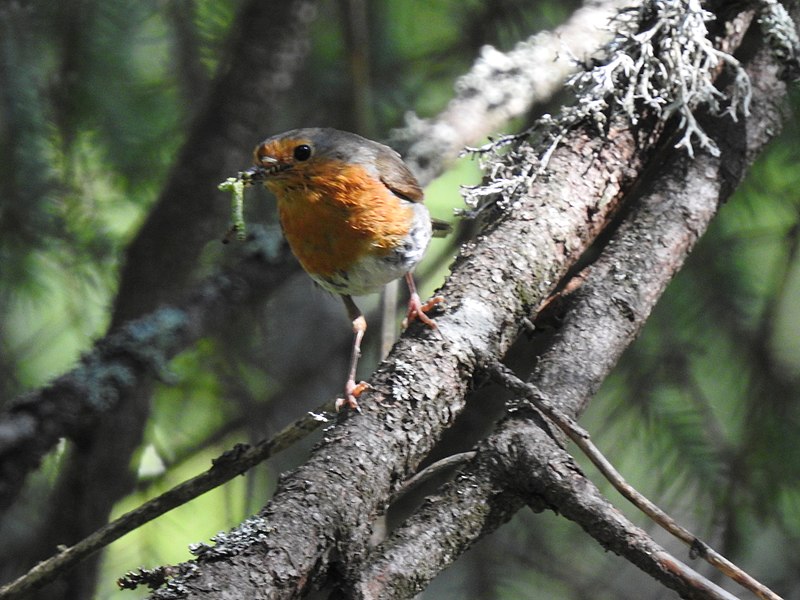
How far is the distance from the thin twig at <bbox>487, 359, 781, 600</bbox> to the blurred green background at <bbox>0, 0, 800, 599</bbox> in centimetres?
127

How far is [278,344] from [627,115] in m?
2.27

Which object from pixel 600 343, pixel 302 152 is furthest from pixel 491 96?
pixel 600 343

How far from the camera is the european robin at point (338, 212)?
8.60ft

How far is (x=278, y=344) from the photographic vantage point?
4.11 meters

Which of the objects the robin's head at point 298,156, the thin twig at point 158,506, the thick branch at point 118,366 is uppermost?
the robin's head at point 298,156

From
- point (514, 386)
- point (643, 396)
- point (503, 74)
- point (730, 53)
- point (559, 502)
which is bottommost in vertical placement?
point (559, 502)

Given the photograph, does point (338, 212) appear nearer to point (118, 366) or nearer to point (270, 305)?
point (118, 366)

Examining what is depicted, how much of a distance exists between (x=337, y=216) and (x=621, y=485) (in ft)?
4.41

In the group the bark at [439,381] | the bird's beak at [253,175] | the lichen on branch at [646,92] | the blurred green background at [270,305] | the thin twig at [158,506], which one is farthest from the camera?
the blurred green background at [270,305]

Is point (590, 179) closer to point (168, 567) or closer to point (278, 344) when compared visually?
point (168, 567)

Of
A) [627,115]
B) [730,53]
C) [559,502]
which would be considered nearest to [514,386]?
[559,502]

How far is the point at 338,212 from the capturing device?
2627 millimetres

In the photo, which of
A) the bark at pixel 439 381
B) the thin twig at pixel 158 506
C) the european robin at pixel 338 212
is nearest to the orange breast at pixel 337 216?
the european robin at pixel 338 212

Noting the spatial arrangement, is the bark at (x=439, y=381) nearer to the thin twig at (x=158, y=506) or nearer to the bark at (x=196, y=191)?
→ the thin twig at (x=158, y=506)
